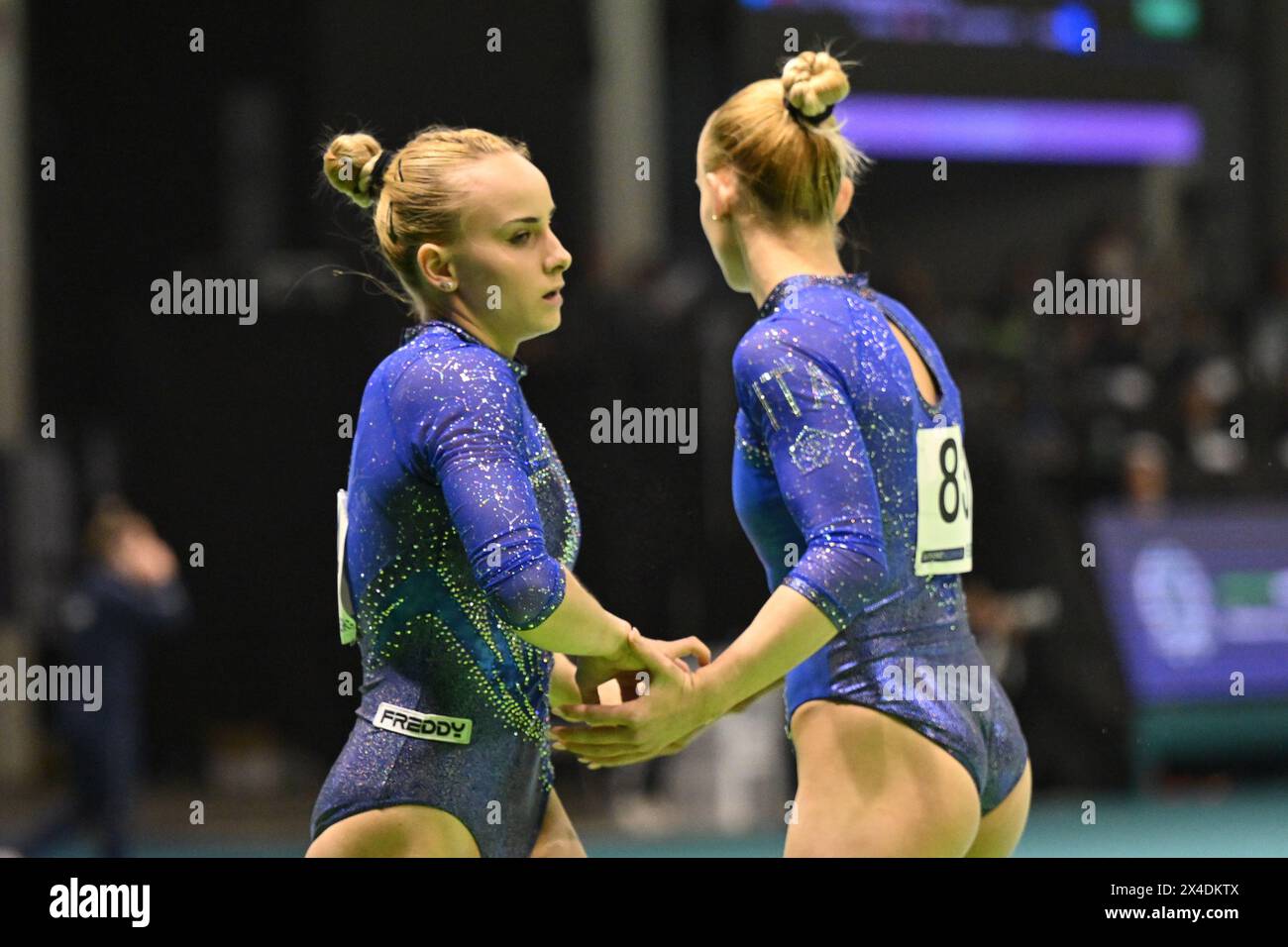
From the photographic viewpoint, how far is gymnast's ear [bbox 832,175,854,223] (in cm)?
266

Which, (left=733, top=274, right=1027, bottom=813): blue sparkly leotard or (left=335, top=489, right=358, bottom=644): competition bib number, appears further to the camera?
(left=335, top=489, right=358, bottom=644): competition bib number

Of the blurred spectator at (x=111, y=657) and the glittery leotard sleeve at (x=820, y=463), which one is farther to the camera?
the blurred spectator at (x=111, y=657)

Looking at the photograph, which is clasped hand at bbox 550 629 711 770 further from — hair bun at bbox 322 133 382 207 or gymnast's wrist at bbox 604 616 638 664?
hair bun at bbox 322 133 382 207

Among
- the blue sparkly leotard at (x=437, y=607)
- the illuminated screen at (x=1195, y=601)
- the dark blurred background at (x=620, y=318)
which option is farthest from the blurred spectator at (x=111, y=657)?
the blue sparkly leotard at (x=437, y=607)

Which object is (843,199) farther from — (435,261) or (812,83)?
(435,261)

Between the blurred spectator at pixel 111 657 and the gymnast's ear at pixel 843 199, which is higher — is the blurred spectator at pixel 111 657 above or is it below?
below

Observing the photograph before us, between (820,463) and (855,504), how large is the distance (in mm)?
72

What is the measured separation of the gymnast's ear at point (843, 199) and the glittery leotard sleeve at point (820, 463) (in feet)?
0.87

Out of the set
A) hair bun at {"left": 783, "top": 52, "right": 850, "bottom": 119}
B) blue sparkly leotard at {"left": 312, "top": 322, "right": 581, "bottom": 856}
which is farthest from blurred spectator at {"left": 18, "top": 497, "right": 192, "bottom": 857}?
hair bun at {"left": 783, "top": 52, "right": 850, "bottom": 119}

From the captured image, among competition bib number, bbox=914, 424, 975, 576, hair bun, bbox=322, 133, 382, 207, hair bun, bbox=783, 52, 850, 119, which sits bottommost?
competition bib number, bbox=914, 424, 975, 576

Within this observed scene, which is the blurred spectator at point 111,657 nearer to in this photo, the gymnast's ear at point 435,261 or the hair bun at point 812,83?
the gymnast's ear at point 435,261

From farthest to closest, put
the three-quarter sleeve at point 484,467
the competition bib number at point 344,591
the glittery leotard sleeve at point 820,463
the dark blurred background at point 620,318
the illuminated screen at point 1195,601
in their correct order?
the illuminated screen at point 1195,601 → the dark blurred background at point 620,318 → the competition bib number at point 344,591 → the glittery leotard sleeve at point 820,463 → the three-quarter sleeve at point 484,467

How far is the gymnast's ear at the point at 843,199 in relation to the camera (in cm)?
266
